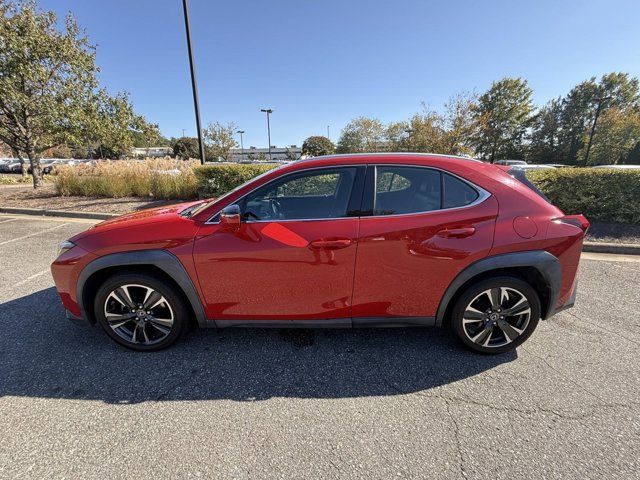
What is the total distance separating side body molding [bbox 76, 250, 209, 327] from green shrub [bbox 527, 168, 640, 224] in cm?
721

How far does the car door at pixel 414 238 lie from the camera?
92.9 inches

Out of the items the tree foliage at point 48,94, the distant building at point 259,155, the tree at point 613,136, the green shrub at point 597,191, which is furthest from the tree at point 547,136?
the tree foliage at point 48,94

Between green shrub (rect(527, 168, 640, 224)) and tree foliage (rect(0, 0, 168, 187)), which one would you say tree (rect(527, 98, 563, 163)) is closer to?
green shrub (rect(527, 168, 640, 224))

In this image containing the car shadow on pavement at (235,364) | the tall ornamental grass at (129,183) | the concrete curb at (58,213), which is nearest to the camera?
the car shadow on pavement at (235,364)

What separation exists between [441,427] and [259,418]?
46.6 inches

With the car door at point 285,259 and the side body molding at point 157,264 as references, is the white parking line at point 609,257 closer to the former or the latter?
the car door at point 285,259

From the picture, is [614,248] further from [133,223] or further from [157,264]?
[133,223]

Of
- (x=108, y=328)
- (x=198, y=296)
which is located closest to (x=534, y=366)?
(x=198, y=296)

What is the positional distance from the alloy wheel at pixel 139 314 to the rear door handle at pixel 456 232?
2.29 m

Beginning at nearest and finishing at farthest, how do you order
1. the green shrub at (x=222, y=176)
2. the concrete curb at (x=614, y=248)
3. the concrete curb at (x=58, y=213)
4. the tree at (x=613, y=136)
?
the concrete curb at (x=614, y=248)
the concrete curb at (x=58, y=213)
the green shrub at (x=222, y=176)
the tree at (x=613, y=136)

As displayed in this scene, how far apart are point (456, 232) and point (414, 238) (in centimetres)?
33

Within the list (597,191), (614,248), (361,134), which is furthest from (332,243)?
(361,134)

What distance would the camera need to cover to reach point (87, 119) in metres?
10.7

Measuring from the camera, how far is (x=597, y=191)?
6.20m
